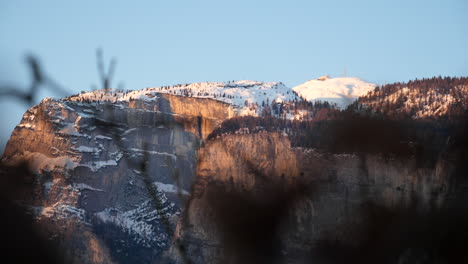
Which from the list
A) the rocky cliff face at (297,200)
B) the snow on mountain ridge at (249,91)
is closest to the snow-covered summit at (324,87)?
the snow on mountain ridge at (249,91)

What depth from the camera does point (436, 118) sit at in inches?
2391

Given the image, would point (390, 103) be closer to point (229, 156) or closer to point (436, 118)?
point (436, 118)

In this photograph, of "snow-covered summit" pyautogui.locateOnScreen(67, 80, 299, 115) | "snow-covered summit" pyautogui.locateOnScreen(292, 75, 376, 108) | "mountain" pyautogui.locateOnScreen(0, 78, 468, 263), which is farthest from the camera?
"snow-covered summit" pyautogui.locateOnScreen(67, 80, 299, 115)

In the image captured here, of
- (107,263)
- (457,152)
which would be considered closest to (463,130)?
(457,152)

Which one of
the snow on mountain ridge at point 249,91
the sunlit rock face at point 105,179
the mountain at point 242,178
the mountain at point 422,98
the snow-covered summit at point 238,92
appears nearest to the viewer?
the mountain at point 242,178

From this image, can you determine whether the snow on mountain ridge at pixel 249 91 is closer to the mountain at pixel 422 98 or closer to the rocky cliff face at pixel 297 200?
the mountain at pixel 422 98

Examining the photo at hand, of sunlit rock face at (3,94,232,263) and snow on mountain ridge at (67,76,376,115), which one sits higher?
snow on mountain ridge at (67,76,376,115)

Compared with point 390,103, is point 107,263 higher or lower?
lower

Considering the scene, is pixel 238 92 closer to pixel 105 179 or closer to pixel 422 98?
pixel 105 179

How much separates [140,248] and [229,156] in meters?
30.6

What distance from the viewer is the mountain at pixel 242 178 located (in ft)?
139

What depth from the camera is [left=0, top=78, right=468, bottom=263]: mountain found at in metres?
42.2

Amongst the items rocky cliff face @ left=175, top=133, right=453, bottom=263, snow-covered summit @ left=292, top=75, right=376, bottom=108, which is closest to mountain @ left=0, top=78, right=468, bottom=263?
rocky cliff face @ left=175, top=133, right=453, bottom=263

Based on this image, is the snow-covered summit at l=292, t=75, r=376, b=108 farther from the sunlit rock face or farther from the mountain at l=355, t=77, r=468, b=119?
the mountain at l=355, t=77, r=468, b=119
